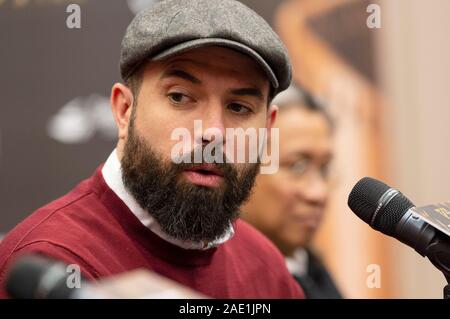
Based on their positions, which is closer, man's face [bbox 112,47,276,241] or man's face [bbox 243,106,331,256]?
man's face [bbox 112,47,276,241]

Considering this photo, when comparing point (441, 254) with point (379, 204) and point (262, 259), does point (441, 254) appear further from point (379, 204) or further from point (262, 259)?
point (262, 259)

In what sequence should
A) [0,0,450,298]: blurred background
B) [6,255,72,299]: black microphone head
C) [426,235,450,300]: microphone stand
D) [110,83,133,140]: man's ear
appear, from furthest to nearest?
[0,0,450,298]: blurred background → [110,83,133,140]: man's ear → [426,235,450,300]: microphone stand → [6,255,72,299]: black microphone head

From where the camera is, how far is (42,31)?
2.32 metres

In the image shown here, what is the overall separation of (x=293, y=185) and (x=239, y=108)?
1258mm

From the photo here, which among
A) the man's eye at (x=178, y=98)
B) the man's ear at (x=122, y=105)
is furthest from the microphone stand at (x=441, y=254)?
the man's ear at (x=122, y=105)

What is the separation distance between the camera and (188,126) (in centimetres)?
137

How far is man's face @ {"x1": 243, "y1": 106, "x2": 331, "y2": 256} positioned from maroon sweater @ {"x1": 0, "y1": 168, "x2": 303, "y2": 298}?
1006mm

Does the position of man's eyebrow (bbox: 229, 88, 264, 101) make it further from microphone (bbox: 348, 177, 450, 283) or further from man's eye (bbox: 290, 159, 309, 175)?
man's eye (bbox: 290, 159, 309, 175)

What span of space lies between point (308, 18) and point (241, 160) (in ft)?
4.73

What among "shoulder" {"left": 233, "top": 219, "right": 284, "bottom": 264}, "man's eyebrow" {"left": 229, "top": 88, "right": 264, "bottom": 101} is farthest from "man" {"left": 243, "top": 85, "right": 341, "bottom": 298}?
"man's eyebrow" {"left": 229, "top": 88, "right": 264, "bottom": 101}

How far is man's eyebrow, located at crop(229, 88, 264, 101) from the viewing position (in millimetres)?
1411

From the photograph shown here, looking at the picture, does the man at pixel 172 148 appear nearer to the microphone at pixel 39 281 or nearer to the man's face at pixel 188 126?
the man's face at pixel 188 126

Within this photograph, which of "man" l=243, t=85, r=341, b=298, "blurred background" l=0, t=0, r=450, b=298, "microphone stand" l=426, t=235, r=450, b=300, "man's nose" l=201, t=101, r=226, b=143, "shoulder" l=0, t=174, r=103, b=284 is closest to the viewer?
"microphone stand" l=426, t=235, r=450, b=300
